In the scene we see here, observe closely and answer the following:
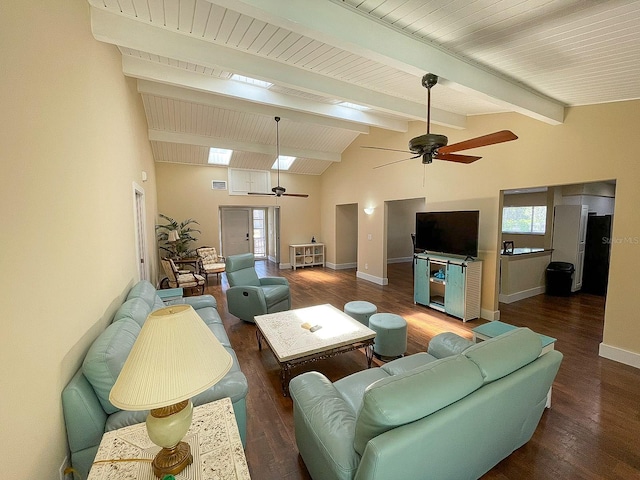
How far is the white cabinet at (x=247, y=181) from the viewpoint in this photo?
7664 millimetres

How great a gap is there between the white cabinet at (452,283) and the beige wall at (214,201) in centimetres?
457

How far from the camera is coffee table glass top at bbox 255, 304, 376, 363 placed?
2481mm

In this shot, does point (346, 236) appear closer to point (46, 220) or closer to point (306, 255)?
point (306, 255)

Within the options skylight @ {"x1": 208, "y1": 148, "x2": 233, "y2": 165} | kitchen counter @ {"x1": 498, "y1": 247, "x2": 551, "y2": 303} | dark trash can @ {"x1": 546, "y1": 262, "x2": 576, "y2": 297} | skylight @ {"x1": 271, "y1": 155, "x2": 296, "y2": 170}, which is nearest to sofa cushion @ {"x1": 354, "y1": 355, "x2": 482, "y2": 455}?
kitchen counter @ {"x1": 498, "y1": 247, "x2": 551, "y2": 303}

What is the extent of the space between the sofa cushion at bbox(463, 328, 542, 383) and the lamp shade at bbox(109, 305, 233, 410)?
4.18 feet

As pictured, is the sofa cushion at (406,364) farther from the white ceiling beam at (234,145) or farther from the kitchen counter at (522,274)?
the white ceiling beam at (234,145)

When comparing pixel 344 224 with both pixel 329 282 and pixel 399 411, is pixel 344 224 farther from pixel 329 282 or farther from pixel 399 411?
pixel 399 411

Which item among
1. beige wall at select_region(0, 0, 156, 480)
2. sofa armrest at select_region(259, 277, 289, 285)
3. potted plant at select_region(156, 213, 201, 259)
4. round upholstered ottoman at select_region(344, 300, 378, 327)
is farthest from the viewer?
potted plant at select_region(156, 213, 201, 259)

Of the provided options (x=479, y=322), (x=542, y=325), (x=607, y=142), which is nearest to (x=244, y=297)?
(x=479, y=322)

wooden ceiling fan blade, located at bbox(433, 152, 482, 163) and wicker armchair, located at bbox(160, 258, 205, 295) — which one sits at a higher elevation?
wooden ceiling fan blade, located at bbox(433, 152, 482, 163)

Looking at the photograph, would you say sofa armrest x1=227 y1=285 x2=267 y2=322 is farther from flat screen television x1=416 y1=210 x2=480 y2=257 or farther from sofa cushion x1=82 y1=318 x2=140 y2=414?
flat screen television x1=416 y1=210 x2=480 y2=257

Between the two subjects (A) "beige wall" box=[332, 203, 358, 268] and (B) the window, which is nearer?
(B) the window

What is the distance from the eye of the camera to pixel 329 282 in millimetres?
6809

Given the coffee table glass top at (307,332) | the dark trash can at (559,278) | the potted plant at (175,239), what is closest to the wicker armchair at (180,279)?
the potted plant at (175,239)
